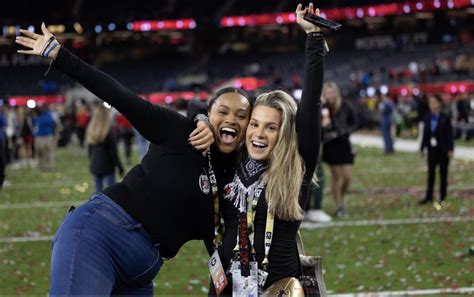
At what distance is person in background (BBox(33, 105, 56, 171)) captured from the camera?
24.0m

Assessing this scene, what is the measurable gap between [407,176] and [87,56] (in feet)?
151

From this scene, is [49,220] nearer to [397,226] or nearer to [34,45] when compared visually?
[397,226]

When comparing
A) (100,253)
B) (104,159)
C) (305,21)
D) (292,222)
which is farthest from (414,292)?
(104,159)

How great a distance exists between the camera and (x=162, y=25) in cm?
6025

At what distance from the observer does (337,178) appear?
526 inches

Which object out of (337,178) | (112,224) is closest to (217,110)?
(112,224)

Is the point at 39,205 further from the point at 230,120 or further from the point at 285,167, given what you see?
the point at 285,167

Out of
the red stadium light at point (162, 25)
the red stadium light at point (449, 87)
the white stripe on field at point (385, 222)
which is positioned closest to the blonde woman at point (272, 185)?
the white stripe on field at point (385, 222)

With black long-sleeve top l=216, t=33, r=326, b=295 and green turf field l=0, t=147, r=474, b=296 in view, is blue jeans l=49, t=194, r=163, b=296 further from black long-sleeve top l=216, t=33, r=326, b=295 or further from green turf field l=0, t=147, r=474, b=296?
green turf field l=0, t=147, r=474, b=296

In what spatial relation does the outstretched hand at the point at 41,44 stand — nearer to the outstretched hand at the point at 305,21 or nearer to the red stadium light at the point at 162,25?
the outstretched hand at the point at 305,21

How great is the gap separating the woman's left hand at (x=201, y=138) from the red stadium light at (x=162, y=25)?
56.2 m

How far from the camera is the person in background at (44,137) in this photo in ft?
78.9

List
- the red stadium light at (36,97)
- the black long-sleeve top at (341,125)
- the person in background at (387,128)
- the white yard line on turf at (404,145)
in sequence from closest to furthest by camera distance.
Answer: the black long-sleeve top at (341,125)
the white yard line on turf at (404,145)
the person in background at (387,128)
the red stadium light at (36,97)

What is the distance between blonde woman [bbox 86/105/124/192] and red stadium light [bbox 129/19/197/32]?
154 ft
